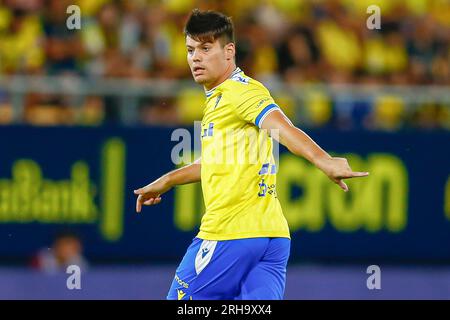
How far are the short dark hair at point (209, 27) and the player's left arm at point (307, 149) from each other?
0.69m

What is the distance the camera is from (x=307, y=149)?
6043mm

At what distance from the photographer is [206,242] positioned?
267 inches

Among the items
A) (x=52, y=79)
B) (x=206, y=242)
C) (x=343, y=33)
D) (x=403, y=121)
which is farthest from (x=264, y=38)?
(x=206, y=242)

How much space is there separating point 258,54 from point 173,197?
226cm

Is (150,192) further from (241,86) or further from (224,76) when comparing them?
(241,86)

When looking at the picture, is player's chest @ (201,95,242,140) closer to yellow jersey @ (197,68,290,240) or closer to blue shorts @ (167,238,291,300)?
yellow jersey @ (197,68,290,240)

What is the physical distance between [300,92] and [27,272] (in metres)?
4.04

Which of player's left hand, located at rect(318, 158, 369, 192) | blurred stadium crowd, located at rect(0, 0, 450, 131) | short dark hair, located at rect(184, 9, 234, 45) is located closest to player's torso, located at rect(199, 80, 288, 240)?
short dark hair, located at rect(184, 9, 234, 45)

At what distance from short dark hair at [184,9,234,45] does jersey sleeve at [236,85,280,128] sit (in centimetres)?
40

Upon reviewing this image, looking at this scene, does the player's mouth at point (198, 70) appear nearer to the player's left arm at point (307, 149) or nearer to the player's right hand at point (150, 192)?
the player's left arm at point (307, 149)

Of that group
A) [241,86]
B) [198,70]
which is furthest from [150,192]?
[241,86]

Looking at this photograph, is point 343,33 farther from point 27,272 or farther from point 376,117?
point 27,272

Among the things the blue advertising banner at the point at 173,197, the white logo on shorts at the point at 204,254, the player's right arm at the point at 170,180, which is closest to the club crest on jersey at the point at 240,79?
the player's right arm at the point at 170,180

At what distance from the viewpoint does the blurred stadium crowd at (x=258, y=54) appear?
1345cm
